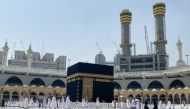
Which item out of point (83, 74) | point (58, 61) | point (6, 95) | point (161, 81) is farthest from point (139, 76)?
point (58, 61)

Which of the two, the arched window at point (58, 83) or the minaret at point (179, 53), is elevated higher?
the minaret at point (179, 53)

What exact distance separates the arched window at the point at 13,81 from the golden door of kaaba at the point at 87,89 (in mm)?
25860

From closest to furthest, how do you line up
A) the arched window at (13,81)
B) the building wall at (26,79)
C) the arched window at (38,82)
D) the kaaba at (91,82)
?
the kaaba at (91,82), the building wall at (26,79), the arched window at (13,81), the arched window at (38,82)

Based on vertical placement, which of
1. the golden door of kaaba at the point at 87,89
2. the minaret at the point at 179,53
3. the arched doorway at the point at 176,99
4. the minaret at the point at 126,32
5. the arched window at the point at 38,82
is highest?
the minaret at the point at 126,32

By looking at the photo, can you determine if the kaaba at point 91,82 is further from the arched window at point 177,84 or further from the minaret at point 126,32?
the minaret at point 126,32

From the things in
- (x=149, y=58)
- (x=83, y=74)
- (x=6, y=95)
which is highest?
(x=149, y=58)

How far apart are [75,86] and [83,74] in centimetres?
284

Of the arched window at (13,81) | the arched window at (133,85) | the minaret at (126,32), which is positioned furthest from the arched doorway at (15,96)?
the minaret at (126,32)

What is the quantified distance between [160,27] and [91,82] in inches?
2120

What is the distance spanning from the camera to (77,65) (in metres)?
49.7

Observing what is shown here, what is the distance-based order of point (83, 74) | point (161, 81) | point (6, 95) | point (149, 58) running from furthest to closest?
point (149, 58) → point (161, 81) → point (6, 95) → point (83, 74)

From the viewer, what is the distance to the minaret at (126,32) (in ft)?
330

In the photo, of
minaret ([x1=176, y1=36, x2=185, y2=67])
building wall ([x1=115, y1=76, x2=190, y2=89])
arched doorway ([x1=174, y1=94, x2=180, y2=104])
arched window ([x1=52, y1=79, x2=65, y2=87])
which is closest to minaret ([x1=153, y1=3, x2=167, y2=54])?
Result: minaret ([x1=176, y1=36, x2=185, y2=67])

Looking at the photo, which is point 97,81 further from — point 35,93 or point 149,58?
point 149,58
